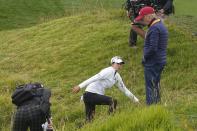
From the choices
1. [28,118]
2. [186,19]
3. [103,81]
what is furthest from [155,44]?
[186,19]

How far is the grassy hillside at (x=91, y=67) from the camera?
6812 millimetres

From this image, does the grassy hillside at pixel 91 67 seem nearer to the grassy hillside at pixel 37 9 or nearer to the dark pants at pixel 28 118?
the dark pants at pixel 28 118

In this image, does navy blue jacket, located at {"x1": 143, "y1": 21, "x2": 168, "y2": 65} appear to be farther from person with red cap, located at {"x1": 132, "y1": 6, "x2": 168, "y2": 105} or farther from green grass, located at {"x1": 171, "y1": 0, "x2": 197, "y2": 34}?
green grass, located at {"x1": 171, "y1": 0, "x2": 197, "y2": 34}

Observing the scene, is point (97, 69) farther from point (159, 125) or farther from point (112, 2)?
point (112, 2)

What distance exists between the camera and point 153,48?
352 inches

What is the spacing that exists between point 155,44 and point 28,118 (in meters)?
2.73

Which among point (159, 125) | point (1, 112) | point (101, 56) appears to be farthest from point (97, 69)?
point (159, 125)

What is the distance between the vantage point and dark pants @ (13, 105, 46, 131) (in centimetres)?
754

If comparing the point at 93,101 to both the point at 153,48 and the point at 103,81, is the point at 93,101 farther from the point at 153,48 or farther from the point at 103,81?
the point at 153,48

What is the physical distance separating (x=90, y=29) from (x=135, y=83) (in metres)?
5.60

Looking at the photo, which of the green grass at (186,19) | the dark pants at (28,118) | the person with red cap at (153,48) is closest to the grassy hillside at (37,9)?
the green grass at (186,19)

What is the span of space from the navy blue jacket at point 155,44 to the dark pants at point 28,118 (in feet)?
8.09

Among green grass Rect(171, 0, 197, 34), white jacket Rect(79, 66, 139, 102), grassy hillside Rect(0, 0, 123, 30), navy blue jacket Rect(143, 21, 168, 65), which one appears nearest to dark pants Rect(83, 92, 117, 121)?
white jacket Rect(79, 66, 139, 102)

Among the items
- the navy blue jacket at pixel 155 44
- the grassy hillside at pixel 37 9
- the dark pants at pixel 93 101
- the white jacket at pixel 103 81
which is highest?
the navy blue jacket at pixel 155 44
